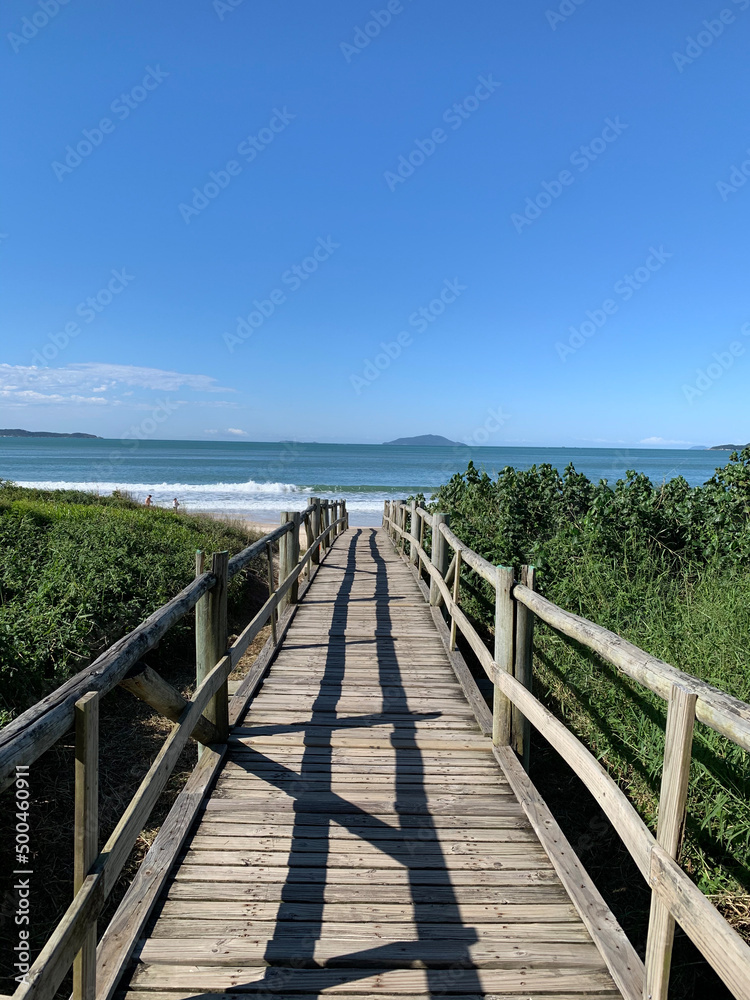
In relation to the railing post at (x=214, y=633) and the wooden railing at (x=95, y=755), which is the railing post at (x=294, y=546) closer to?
the railing post at (x=214, y=633)

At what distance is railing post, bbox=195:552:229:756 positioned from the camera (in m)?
3.71

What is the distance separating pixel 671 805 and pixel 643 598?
4163 millimetres

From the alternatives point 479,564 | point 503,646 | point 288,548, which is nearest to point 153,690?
point 503,646

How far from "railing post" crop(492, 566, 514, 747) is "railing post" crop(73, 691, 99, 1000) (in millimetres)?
2534

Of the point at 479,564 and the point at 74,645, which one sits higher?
the point at 479,564

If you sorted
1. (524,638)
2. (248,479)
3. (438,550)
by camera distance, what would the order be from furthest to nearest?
(248,479) < (438,550) < (524,638)

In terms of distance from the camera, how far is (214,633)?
3.78 meters

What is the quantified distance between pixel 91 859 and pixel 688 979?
3.00 metres

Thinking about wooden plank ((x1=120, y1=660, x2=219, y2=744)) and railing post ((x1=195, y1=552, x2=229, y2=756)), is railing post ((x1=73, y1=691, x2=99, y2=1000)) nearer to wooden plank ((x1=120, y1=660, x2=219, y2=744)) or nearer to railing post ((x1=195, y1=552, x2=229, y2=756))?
wooden plank ((x1=120, y1=660, x2=219, y2=744))

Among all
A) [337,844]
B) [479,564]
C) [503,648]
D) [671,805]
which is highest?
[479,564]

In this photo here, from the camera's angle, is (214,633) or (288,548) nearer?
(214,633)

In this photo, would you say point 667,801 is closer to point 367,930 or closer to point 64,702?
point 367,930

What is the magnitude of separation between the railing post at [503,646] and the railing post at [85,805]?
2534 millimetres

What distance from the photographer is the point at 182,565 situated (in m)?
8.55
